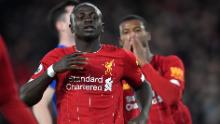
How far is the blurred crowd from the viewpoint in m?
13.0

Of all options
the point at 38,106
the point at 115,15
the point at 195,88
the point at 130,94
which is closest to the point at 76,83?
the point at 130,94

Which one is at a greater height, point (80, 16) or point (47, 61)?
point (80, 16)

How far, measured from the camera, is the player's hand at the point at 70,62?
4.98 m

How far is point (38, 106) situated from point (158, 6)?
8.04m

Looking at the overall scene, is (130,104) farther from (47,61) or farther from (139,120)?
(47,61)

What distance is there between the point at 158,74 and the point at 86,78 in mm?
1437

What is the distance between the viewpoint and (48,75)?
5.12m

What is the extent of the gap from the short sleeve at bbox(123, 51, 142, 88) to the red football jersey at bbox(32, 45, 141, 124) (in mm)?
54

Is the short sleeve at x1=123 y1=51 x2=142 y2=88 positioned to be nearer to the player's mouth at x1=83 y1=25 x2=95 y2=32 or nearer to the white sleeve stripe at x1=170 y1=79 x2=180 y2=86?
the player's mouth at x1=83 y1=25 x2=95 y2=32

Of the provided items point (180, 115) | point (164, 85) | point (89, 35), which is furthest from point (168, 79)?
point (89, 35)

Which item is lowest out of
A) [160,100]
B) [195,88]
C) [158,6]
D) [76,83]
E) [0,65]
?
[195,88]

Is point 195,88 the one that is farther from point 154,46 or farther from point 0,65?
point 0,65

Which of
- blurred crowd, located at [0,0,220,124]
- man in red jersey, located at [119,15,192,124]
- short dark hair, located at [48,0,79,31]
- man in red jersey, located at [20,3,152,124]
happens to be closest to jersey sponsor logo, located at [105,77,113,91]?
man in red jersey, located at [20,3,152,124]

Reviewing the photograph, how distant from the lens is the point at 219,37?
14.3 meters
